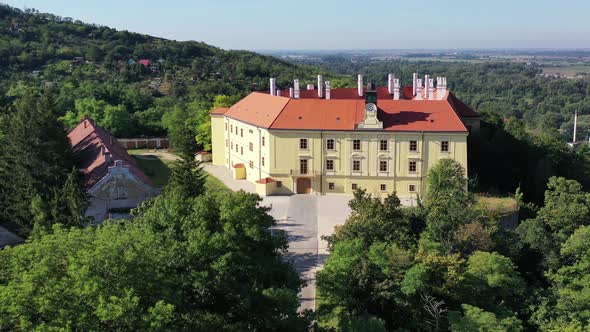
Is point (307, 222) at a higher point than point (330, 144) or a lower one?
lower

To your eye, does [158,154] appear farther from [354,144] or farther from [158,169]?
[354,144]

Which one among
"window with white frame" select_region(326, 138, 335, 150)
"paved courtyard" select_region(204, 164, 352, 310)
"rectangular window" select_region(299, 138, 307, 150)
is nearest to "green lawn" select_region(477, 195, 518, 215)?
"paved courtyard" select_region(204, 164, 352, 310)

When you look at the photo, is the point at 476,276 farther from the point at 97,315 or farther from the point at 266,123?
the point at 266,123

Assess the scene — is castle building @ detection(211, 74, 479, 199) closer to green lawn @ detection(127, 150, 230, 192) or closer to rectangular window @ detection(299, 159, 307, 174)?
rectangular window @ detection(299, 159, 307, 174)

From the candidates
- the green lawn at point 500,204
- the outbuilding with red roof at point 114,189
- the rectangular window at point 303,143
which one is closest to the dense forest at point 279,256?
the green lawn at point 500,204

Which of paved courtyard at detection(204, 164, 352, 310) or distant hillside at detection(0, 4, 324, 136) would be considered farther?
distant hillside at detection(0, 4, 324, 136)

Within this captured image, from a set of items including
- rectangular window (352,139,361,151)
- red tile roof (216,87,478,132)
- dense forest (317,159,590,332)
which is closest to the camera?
dense forest (317,159,590,332)

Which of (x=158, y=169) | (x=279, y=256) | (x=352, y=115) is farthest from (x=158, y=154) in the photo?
(x=279, y=256)
